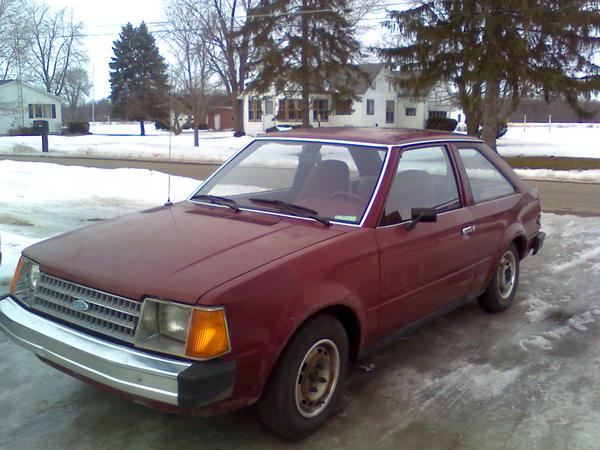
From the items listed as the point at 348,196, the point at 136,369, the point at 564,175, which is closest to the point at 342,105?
the point at 564,175

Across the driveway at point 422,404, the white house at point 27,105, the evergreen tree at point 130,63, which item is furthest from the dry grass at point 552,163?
the evergreen tree at point 130,63

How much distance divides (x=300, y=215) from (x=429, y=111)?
52561mm

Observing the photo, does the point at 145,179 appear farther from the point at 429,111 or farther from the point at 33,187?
the point at 429,111

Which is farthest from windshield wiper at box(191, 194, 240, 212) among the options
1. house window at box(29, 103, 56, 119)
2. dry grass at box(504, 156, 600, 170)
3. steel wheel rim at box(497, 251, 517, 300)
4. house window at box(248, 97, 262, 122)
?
house window at box(29, 103, 56, 119)

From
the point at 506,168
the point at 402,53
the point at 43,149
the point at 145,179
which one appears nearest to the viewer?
the point at 506,168

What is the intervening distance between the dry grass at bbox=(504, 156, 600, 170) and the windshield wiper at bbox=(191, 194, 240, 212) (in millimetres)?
18366

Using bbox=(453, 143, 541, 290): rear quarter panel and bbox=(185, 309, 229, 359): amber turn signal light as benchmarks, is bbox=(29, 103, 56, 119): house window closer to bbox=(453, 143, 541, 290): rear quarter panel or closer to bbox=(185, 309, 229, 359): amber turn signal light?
bbox=(453, 143, 541, 290): rear quarter panel

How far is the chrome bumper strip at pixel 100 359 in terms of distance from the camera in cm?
275

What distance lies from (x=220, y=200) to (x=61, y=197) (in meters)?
8.25

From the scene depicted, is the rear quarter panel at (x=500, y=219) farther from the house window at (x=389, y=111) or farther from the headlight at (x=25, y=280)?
the house window at (x=389, y=111)

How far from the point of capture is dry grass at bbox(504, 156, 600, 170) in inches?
820

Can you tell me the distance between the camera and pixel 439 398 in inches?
148

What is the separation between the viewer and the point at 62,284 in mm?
3248

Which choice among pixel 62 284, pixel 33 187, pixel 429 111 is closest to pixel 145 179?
pixel 33 187
